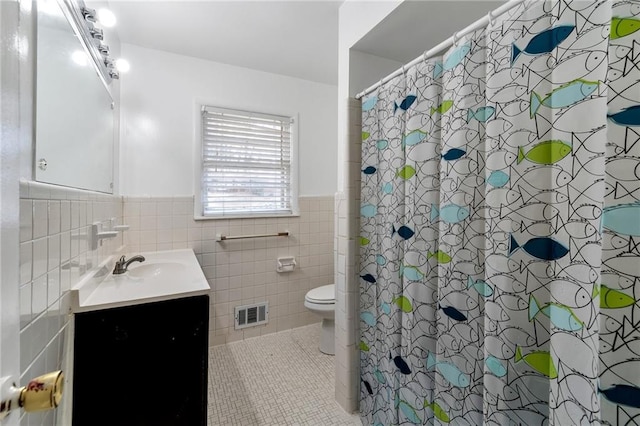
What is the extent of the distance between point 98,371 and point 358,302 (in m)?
1.23

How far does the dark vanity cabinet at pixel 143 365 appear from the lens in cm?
105

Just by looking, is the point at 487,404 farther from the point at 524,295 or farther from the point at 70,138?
the point at 70,138

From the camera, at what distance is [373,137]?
145 centimetres

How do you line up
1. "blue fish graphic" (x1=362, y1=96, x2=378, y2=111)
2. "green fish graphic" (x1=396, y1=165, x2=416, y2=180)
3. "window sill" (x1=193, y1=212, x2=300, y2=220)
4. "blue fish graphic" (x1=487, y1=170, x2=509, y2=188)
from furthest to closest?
"window sill" (x1=193, y1=212, x2=300, y2=220), "blue fish graphic" (x1=362, y1=96, x2=378, y2=111), "green fish graphic" (x1=396, y1=165, x2=416, y2=180), "blue fish graphic" (x1=487, y1=170, x2=509, y2=188)

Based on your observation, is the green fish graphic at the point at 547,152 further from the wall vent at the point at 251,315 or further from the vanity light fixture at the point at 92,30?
the wall vent at the point at 251,315

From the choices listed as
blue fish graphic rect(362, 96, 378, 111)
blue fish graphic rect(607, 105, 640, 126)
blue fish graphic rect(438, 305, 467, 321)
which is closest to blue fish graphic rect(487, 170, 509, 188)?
blue fish graphic rect(607, 105, 640, 126)

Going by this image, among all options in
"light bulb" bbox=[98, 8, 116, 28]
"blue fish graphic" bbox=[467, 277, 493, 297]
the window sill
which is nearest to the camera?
"blue fish graphic" bbox=[467, 277, 493, 297]

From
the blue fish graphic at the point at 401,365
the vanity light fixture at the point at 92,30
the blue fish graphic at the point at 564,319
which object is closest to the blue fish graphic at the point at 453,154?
the blue fish graphic at the point at 564,319

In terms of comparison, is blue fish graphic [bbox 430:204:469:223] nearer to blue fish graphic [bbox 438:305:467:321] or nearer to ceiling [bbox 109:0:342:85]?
blue fish graphic [bbox 438:305:467:321]

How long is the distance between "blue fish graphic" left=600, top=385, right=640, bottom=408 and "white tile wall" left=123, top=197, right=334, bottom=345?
2222 millimetres

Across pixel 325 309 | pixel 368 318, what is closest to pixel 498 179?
pixel 368 318

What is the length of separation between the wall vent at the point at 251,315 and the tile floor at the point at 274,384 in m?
0.14

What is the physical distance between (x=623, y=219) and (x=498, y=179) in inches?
11.3

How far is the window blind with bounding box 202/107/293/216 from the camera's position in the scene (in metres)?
2.30
